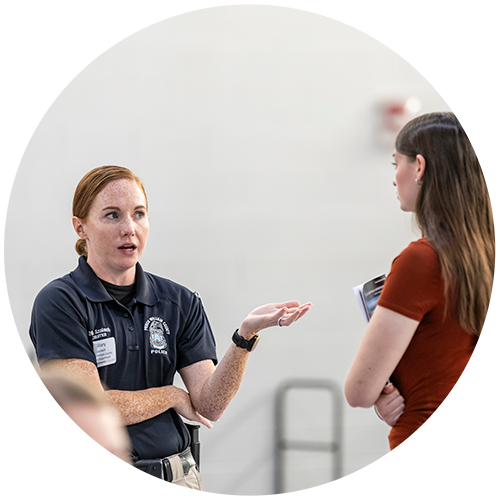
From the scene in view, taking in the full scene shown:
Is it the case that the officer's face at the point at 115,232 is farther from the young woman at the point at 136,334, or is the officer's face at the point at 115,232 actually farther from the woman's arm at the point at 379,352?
the woman's arm at the point at 379,352

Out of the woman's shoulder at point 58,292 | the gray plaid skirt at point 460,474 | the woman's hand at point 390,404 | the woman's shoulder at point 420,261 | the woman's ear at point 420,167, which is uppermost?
the woman's ear at point 420,167

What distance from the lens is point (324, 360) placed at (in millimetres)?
2734

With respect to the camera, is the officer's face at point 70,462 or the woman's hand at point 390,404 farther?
the woman's hand at point 390,404

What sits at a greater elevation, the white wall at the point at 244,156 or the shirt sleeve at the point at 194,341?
the white wall at the point at 244,156

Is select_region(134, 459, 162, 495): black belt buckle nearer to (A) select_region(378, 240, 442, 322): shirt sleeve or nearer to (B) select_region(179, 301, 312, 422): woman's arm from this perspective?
(B) select_region(179, 301, 312, 422): woman's arm

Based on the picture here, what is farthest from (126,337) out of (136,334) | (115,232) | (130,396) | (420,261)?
(420,261)

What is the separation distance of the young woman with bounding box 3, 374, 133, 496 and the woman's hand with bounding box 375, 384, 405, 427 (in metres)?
0.62

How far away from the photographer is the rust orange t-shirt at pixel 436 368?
3.74 feet

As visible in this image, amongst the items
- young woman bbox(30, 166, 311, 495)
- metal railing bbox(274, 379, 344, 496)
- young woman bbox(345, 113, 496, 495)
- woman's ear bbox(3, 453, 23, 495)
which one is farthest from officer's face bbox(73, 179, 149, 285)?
metal railing bbox(274, 379, 344, 496)

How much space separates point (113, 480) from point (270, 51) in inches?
91.9

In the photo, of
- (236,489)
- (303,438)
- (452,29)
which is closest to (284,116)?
(452,29)

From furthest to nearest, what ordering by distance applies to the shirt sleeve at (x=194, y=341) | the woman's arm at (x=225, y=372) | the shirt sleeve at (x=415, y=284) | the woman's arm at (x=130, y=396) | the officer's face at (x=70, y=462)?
the shirt sleeve at (x=194, y=341)
the woman's arm at (x=225, y=372)
the woman's arm at (x=130, y=396)
the shirt sleeve at (x=415, y=284)
the officer's face at (x=70, y=462)

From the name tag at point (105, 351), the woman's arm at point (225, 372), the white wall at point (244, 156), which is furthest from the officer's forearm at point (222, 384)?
the white wall at point (244, 156)

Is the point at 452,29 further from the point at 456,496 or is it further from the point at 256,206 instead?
the point at 456,496
